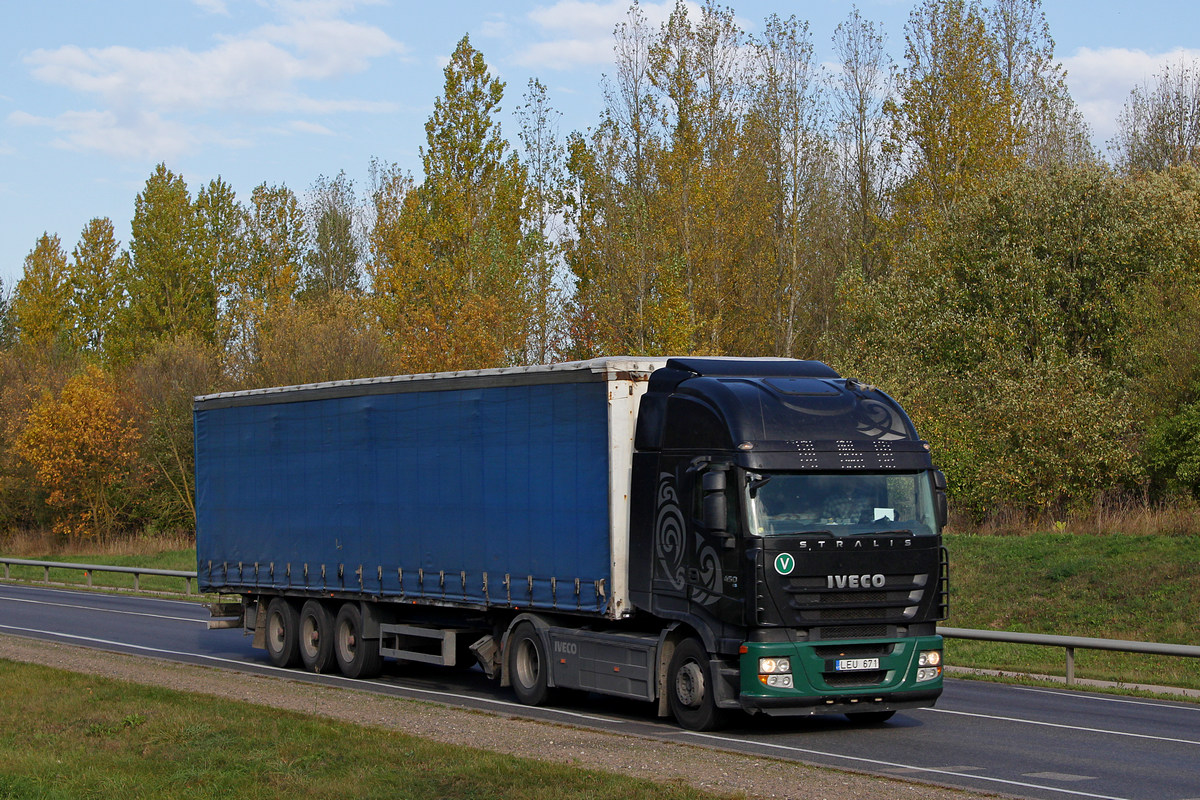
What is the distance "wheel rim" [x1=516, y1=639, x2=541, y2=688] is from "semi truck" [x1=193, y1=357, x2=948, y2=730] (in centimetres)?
2

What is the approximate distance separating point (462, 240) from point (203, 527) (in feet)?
87.5

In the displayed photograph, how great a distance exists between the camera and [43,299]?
74.0 metres

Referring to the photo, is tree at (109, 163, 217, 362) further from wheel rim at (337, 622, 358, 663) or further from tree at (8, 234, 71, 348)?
wheel rim at (337, 622, 358, 663)

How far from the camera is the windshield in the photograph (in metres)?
12.6

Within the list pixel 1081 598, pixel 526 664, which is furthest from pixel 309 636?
pixel 1081 598

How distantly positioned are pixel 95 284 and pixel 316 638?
6189cm

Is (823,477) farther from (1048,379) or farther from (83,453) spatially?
(83,453)

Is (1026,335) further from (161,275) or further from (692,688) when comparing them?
(161,275)

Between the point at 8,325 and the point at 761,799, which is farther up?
the point at 8,325

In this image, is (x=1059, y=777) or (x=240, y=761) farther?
(x=240, y=761)

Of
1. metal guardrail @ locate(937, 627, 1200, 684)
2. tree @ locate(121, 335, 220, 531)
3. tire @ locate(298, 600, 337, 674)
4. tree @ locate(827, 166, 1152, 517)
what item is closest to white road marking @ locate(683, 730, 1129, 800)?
metal guardrail @ locate(937, 627, 1200, 684)

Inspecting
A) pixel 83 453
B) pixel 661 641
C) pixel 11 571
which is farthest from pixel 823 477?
pixel 83 453

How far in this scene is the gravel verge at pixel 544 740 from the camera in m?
9.77

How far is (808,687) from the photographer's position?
12477 mm
